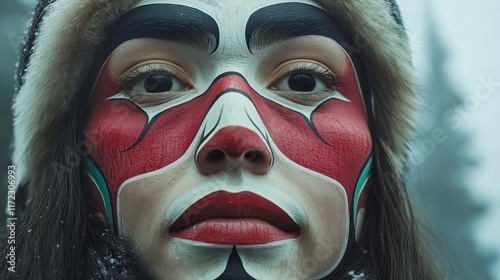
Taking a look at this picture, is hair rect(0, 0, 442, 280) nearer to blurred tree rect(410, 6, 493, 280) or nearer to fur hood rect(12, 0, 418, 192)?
fur hood rect(12, 0, 418, 192)

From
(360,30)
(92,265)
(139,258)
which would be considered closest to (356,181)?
(360,30)

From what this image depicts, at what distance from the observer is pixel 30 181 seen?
86.7 inches

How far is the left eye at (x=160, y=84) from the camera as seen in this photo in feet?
6.67

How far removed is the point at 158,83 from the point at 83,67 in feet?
0.82

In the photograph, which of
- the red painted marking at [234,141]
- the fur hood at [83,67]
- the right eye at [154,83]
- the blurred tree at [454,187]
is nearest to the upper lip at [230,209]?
the red painted marking at [234,141]

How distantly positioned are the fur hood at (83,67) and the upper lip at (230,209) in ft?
1.73

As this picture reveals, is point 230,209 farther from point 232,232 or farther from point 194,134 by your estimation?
point 194,134

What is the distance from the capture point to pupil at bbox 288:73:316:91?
2.06 m

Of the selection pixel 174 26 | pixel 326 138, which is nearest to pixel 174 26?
pixel 174 26

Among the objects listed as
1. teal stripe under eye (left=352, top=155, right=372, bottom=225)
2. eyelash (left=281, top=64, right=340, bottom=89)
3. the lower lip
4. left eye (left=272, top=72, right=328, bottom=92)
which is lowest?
the lower lip

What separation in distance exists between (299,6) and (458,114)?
31.2 inches

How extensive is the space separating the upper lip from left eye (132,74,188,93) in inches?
14.8

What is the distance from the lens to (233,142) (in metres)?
1.84

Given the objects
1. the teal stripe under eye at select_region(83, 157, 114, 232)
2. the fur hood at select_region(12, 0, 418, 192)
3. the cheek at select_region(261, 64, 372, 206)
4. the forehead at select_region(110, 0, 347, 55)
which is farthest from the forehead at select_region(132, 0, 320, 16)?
the teal stripe under eye at select_region(83, 157, 114, 232)
